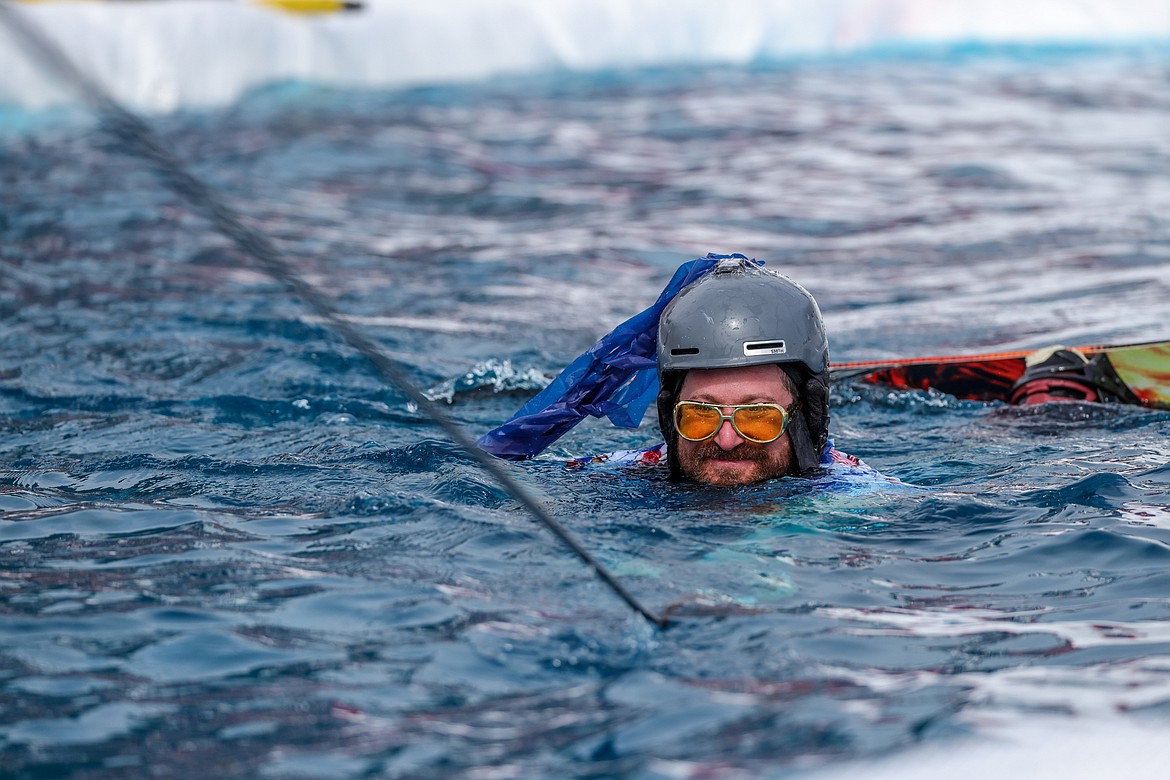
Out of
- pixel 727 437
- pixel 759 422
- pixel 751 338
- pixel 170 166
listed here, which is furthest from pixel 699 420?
pixel 170 166

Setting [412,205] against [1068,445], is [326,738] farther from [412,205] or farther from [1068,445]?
[412,205]

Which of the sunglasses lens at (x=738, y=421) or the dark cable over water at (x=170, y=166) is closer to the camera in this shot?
the dark cable over water at (x=170, y=166)

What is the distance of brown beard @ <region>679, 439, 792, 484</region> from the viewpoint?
16.5 ft

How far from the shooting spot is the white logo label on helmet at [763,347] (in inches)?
196

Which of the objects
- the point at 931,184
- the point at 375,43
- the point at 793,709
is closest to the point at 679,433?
the point at 793,709

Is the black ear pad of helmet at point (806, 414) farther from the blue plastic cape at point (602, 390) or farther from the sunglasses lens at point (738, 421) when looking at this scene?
the blue plastic cape at point (602, 390)

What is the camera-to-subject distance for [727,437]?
4.98m

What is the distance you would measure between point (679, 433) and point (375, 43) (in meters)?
22.7

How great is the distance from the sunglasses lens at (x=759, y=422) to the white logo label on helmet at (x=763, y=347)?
0.66 feet

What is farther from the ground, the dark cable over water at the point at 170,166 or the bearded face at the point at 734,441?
the dark cable over water at the point at 170,166

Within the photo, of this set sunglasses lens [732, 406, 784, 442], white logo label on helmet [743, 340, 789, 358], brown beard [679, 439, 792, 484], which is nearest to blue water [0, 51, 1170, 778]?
brown beard [679, 439, 792, 484]

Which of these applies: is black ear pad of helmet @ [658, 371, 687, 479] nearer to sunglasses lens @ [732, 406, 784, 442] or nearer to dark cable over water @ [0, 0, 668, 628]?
sunglasses lens @ [732, 406, 784, 442]

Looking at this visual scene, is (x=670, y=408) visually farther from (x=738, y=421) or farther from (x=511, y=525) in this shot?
(x=511, y=525)

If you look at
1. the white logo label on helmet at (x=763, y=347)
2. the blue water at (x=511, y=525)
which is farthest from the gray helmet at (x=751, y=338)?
the blue water at (x=511, y=525)
